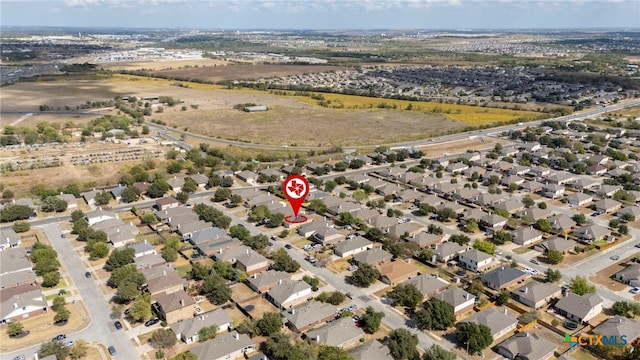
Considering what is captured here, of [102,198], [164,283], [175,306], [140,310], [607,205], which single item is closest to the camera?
[140,310]

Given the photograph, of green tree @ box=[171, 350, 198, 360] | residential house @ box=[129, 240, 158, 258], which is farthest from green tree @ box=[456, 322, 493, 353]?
residential house @ box=[129, 240, 158, 258]

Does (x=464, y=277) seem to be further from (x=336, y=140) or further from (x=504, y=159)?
(x=336, y=140)

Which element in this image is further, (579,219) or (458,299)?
(579,219)

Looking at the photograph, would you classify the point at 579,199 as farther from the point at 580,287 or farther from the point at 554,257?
the point at 580,287

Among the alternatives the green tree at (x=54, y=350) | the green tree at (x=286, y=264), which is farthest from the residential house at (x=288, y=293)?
the green tree at (x=54, y=350)

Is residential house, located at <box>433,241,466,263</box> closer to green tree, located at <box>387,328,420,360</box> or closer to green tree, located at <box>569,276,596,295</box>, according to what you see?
green tree, located at <box>569,276,596,295</box>

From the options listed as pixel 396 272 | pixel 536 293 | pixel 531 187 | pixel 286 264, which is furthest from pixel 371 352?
pixel 531 187

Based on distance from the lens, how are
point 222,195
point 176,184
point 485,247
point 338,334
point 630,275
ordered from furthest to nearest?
point 176,184 < point 222,195 < point 485,247 < point 630,275 < point 338,334

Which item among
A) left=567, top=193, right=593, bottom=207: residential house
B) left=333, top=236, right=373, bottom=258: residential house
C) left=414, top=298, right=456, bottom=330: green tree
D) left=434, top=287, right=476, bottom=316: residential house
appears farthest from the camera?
left=567, top=193, right=593, bottom=207: residential house
